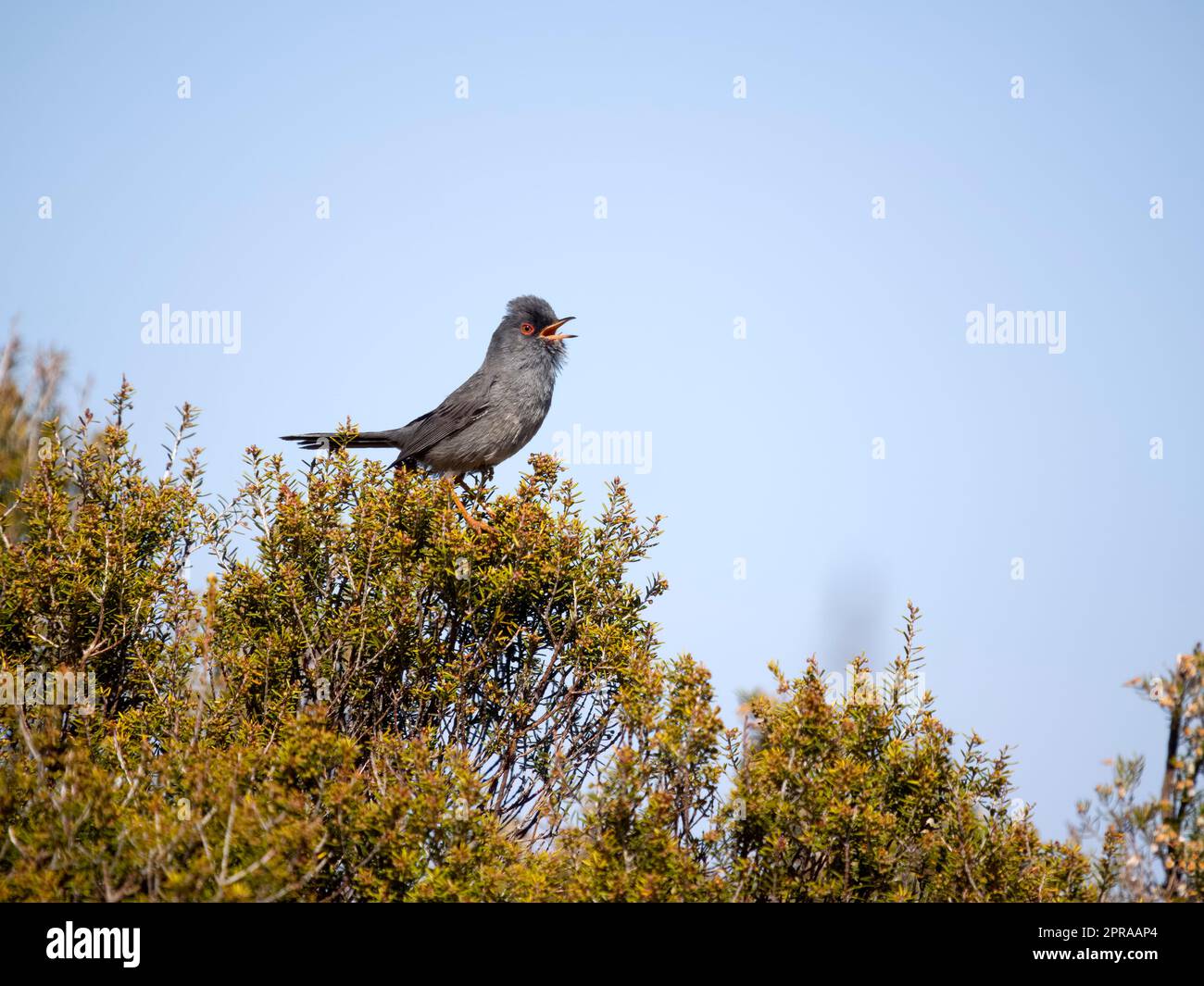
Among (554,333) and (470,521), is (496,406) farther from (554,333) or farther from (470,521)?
(470,521)

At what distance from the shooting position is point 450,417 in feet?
30.6

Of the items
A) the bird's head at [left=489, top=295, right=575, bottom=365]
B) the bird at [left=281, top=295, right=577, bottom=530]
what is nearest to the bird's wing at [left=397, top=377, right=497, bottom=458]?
the bird at [left=281, top=295, right=577, bottom=530]

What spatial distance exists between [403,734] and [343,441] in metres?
2.13

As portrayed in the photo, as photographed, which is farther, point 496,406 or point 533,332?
point 533,332

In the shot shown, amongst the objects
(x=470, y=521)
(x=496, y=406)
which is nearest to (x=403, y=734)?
(x=470, y=521)

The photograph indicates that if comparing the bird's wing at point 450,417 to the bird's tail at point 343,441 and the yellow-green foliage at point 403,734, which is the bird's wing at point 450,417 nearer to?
the bird's tail at point 343,441

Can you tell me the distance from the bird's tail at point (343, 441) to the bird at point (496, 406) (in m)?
0.01

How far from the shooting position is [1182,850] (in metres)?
3.95

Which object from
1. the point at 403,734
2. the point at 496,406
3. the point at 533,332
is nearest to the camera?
the point at 403,734

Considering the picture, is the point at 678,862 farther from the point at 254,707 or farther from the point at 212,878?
the point at 254,707

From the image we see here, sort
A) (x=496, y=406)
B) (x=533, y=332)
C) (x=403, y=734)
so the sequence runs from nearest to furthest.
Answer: (x=403, y=734)
(x=496, y=406)
(x=533, y=332)

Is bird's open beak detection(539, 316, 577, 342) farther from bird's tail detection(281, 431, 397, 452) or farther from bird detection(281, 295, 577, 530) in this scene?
bird's tail detection(281, 431, 397, 452)
